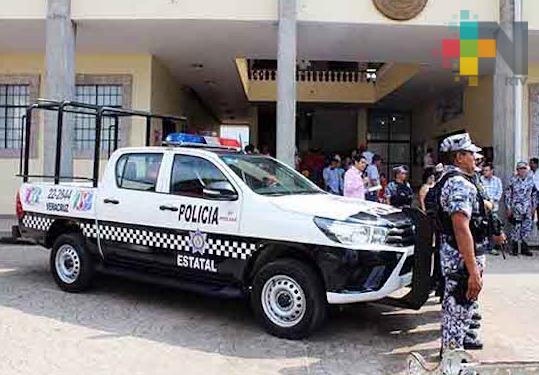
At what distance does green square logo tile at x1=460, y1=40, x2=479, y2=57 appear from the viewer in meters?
12.6

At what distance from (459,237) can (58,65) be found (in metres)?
9.14

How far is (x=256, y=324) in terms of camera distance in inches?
243

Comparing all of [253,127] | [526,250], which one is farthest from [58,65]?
[253,127]

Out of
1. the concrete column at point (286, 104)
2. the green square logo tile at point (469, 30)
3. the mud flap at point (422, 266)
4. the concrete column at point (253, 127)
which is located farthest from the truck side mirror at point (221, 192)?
the concrete column at point (253, 127)

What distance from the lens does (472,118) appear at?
56.7 ft

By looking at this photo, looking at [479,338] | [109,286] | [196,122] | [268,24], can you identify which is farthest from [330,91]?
[479,338]

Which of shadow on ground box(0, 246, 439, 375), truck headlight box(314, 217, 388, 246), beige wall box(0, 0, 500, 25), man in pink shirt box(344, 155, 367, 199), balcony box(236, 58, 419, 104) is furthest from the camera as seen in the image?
balcony box(236, 58, 419, 104)

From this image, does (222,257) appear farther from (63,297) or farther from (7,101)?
(7,101)

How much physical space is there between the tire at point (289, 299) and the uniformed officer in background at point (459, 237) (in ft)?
3.70

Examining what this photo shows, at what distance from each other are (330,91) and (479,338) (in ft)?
55.0

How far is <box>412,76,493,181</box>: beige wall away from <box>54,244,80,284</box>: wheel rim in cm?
1168

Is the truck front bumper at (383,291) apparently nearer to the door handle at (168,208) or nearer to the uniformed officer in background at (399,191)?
the door handle at (168,208)

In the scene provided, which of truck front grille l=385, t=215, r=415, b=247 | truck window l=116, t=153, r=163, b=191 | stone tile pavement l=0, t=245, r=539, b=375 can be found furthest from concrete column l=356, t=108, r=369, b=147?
truck front grille l=385, t=215, r=415, b=247

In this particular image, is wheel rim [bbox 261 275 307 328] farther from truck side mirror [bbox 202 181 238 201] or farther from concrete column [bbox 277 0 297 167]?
concrete column [bbox 277 0 297 167]
